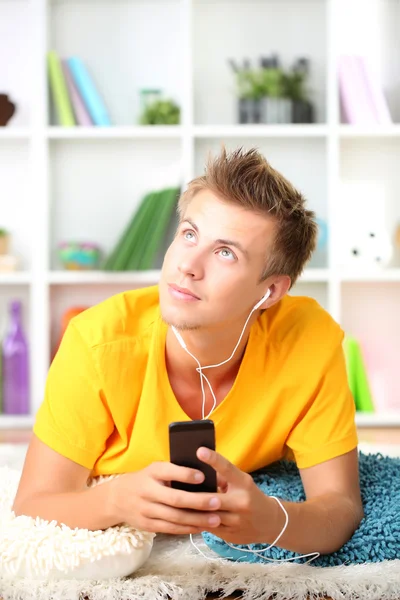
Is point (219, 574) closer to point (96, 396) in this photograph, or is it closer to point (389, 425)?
point (96, 396)

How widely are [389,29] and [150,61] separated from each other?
95 cm

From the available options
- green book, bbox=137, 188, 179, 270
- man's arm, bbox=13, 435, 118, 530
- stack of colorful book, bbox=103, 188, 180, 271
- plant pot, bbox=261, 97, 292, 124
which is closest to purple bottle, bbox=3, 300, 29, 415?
stack of colorful book, bbox=103, 188, 180, 271

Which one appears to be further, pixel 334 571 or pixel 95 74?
pixel 95 74

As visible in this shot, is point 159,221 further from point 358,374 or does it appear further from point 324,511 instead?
point 324,511

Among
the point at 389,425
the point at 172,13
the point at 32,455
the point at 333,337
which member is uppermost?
the point at 172,13

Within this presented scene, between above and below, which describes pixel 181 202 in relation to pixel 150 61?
below

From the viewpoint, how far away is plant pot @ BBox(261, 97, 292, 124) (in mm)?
3195

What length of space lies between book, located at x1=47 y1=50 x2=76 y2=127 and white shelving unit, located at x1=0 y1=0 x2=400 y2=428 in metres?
0.11

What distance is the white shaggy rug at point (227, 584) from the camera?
125cm

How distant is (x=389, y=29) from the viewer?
331 centimetres

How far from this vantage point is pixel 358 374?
3.18 meters

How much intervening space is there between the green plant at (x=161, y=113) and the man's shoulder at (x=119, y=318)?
5.47 feet

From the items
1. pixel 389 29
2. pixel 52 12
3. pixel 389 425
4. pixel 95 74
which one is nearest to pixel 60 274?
pixel 95 74

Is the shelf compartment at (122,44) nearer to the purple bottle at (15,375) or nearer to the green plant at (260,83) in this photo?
the green plant at (260,83)
